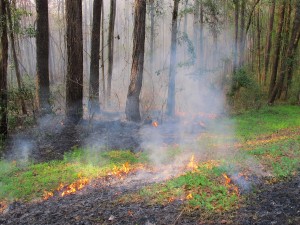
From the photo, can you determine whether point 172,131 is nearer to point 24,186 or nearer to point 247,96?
point 24,186

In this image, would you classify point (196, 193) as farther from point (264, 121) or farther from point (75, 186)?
point (264, 121)

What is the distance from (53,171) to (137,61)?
522 centimetres

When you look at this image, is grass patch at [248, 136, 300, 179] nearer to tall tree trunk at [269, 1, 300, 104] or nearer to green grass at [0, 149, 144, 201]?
green grass at [0, 149, 144, 201]

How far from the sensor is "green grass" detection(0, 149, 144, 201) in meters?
5.60

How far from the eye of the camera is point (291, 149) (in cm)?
700

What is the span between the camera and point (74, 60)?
9.43m

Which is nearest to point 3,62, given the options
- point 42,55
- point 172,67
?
point 42,55

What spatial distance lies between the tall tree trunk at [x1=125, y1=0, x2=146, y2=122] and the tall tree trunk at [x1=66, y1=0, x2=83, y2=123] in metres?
1.78

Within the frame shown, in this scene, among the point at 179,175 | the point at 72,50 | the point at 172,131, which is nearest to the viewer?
the point at 179,175

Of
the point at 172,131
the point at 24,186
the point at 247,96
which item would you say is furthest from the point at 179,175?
the point at 247,96

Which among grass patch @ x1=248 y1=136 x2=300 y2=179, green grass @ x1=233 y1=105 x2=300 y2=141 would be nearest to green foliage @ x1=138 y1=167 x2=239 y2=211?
grass patch @ x1=248 y1=136 x2=300 y2=179

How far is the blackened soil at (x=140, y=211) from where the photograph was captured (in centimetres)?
421

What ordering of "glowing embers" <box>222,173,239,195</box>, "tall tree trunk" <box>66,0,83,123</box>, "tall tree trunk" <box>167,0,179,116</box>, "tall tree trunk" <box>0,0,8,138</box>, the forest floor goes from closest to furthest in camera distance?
the forest floor < "glowing embers" <box>222,173,239,195</box> < "tall tree trunk" <box>0,0,8,138</box> < "tall tree trunk" <box>66,0,83,123</box> < "tall tree trunk" <box>167,0,179,116</box>

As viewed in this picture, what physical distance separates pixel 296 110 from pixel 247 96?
2.32 metres
